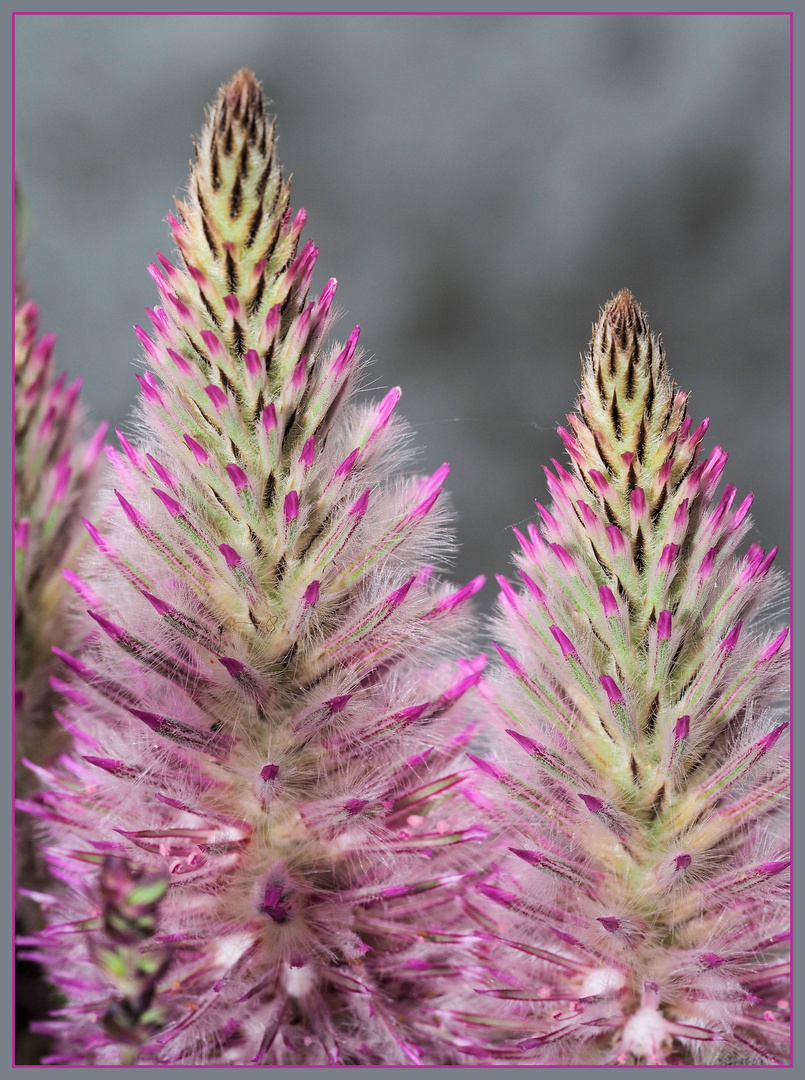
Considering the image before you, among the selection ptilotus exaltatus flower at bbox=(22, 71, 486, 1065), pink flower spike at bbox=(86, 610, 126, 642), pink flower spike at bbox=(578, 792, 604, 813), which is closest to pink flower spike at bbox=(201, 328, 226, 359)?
ptilotus exaltatus flower at bbox=(22, 71, 486, 1065)

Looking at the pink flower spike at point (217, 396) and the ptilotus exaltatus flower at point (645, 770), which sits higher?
the pink flower spike at point (217, 396)

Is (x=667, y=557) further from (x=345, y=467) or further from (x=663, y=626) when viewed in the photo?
(x=345, y=467)

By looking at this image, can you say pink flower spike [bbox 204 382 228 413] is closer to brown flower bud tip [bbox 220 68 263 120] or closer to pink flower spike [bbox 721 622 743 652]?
brown flower bud tip [bbox 220 68 263 120]

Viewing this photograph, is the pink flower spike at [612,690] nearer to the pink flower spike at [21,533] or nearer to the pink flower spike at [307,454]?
the pink flower spike at [307,454]

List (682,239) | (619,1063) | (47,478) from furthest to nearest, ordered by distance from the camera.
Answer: (682,239)
(47,478)
(619,1063)

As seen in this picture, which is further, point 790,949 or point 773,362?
point 773,362

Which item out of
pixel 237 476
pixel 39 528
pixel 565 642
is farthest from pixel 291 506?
pixel 39 528

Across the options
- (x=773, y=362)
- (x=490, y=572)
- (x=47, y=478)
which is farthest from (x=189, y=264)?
(x=773, y=362)

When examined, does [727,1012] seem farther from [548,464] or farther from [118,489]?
[118,489]

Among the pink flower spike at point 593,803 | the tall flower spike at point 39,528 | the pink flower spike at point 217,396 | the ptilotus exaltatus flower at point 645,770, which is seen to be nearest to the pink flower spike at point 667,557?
the ptilotus exaltatus flower at point 645,770
